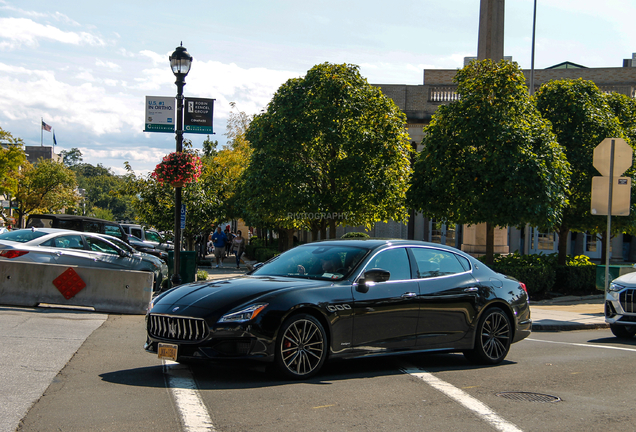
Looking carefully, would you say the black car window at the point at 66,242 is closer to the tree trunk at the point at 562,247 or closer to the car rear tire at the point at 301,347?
the car rear tire at the point at 301,347

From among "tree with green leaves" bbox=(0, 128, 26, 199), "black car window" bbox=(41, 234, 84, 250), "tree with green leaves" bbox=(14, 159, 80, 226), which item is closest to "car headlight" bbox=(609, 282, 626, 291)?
"black car window" bbox=(41, 234, 84, 250)

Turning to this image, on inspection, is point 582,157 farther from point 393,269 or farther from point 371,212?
point 393,269

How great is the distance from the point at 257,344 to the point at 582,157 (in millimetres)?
18609

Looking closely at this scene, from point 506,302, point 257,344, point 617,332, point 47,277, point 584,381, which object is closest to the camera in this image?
point 257,344

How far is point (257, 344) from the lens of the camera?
21.3ft

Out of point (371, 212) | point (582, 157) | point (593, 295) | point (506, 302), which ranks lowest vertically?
point (593, 295)

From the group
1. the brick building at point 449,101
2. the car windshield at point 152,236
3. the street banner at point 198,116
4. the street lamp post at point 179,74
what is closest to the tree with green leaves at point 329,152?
the street banner at point 198,116

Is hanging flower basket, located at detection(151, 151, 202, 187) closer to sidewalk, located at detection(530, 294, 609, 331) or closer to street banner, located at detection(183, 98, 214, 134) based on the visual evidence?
street banner, located at detection(183, 98, 214, 134)

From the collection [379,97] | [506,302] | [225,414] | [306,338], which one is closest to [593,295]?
[379,97]

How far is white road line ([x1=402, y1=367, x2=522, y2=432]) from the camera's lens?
5434 millimetres

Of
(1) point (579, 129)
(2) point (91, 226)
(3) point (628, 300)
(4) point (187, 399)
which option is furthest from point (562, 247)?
(4) point (187, 399)

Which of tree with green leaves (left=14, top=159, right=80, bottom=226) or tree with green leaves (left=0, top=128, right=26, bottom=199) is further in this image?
tree with green leaves (left=14, top=159, right=80, bottom=226)

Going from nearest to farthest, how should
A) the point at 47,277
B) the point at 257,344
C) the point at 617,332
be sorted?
the point at 257,344
the point at 617,332
the point at 47,277

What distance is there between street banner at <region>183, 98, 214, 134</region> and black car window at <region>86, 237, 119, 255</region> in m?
3.39
